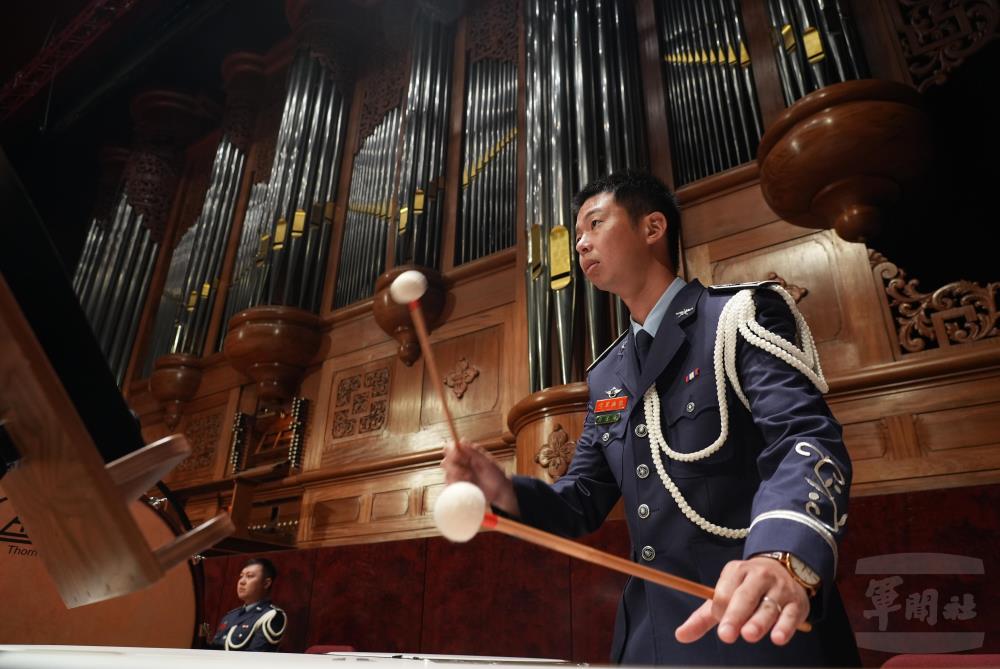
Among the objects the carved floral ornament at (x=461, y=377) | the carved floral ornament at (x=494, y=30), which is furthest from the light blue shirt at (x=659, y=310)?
the carved floral ornament at (x=494, y=30)

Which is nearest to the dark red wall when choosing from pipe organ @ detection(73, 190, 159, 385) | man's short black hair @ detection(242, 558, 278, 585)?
man's short black hair @ detection(242, 558, 278, 585)

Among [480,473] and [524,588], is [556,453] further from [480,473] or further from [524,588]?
[480,473]

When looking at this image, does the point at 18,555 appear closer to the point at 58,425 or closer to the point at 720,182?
the point at 58,425

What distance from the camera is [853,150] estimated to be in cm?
245

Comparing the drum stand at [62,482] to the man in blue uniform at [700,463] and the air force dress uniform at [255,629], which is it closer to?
the man in blue uniform at [700,463]

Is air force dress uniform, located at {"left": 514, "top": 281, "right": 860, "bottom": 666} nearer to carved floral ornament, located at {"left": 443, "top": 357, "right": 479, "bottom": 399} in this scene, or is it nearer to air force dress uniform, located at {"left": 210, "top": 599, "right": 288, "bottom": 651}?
air force dress uniform, located at {"left": 210, "top": 599, "right": 288, "bottom": 651}

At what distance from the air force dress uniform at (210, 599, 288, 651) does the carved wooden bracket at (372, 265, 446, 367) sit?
1.55 metres

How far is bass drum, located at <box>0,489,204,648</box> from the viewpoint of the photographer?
5.06 ft

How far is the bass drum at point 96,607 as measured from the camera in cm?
154

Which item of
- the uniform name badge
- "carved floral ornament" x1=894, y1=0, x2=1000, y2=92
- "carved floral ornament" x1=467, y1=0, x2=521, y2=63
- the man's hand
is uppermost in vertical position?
"carved floral ornament" x1=467, y1=0, x2=521, y2=63

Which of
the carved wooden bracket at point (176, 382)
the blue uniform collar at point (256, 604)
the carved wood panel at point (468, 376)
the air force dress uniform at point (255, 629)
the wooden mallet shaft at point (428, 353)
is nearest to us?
the wooden mallet shaft at point (428, 353)

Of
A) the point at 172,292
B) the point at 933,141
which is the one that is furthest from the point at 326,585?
the point at 172,292

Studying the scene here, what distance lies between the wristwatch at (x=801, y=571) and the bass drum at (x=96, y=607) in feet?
4.36

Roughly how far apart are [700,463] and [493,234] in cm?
309
